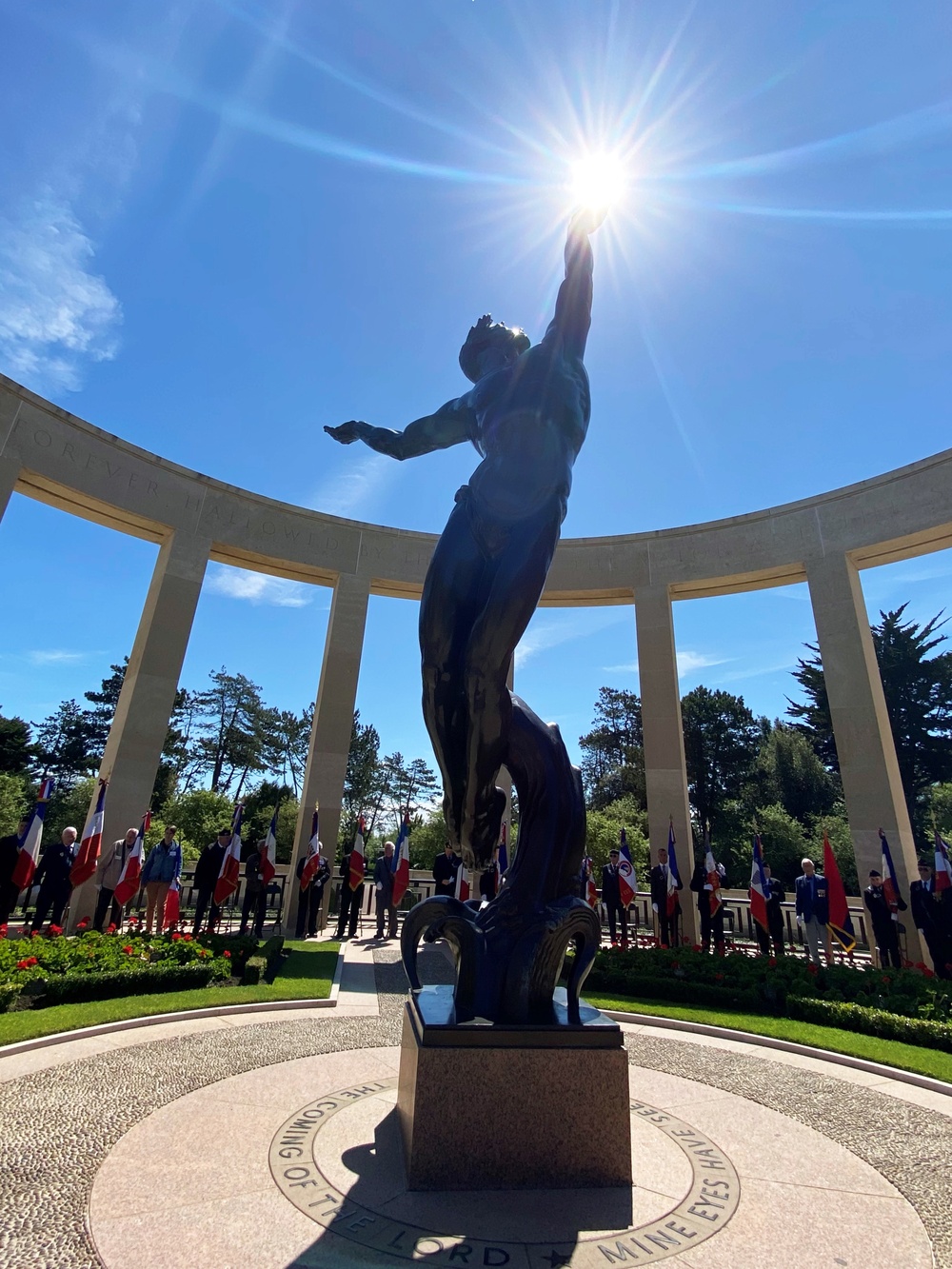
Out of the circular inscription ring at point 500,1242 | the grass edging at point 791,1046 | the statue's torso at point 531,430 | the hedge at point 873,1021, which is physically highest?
the statue's torso at point 531,430

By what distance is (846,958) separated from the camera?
15.4 m

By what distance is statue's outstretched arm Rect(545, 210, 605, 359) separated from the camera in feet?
16.8

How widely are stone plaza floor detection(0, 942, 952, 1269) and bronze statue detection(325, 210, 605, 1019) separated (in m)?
0.93

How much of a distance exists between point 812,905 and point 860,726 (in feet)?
17.3

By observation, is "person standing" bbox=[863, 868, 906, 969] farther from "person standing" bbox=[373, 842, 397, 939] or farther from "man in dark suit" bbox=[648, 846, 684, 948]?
"person standing" bbox=[373, 842, 397, 939]

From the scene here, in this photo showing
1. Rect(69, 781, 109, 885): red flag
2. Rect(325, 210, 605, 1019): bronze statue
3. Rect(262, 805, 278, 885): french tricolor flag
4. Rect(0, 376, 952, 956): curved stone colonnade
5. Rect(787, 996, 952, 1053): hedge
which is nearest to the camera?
Rect(325, 210, 605, 1019): bronze statue

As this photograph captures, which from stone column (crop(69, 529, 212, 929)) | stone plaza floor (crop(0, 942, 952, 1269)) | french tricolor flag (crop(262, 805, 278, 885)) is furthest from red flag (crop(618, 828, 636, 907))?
stone column (crop(69, 529, 212, 929))

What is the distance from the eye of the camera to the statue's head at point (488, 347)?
18.1ft

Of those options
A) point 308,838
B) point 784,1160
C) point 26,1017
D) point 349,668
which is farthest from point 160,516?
point 784,1160

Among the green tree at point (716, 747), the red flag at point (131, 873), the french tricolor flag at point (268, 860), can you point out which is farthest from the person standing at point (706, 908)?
the green tree at point (716, 747)

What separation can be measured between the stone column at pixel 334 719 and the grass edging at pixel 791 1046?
34.5 ft

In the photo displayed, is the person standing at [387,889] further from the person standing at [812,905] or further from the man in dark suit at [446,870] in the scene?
the person standing at [812,905]

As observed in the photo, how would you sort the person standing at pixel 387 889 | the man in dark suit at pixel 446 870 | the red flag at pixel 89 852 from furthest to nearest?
the person standing at pixel 387 889, the man in dark suit at pixel 446 870, the red flag at pixel 89 852

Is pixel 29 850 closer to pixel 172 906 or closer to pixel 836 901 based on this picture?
pixel 172 906
